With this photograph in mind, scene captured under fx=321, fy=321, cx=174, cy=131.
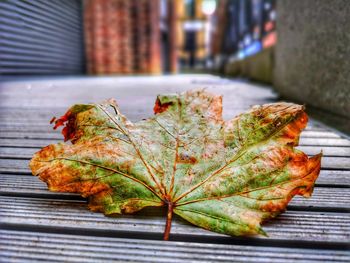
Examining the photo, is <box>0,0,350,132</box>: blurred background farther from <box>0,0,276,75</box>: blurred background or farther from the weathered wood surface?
the weathered wood surface

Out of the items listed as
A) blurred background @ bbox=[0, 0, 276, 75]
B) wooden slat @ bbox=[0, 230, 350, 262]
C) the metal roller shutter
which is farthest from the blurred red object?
wooden slat @ bbox=[0, 230, 350, 262]

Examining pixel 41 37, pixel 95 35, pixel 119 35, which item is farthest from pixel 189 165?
pixel 119 35

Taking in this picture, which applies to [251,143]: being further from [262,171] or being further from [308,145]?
[308,145]

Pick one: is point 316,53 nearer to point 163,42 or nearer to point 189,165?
point 189,165

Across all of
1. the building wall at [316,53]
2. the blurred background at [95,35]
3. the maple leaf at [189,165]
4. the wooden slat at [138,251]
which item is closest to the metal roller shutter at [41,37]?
the blurred background at [95,35]

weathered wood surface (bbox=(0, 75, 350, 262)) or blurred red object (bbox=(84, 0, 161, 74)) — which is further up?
blurred red object (bbox=(84, 0, 161, 74))

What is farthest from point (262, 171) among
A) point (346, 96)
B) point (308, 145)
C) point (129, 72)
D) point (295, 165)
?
point (129, 72)

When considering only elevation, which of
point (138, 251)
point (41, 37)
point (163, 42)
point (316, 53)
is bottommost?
point (138, 251)
